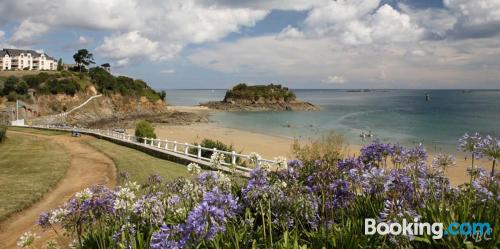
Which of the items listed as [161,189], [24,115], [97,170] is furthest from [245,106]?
[161,189]

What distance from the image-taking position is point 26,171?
18.7 m

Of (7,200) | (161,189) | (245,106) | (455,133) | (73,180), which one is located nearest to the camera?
(161,189)

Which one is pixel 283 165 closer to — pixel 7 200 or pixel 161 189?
pixel 161 189

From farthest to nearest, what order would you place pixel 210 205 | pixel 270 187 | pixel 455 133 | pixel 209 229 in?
pixel 455 133
pixel 270 187
pixel 210 205
pixel 209 229

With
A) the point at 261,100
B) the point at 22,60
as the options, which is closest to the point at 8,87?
the point at 22,60

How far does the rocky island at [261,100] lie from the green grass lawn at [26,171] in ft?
336

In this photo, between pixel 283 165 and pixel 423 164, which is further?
pixel 423 164

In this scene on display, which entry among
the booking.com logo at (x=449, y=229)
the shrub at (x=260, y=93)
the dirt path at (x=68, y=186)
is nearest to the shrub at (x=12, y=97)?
the dirt path at (x=68, y=186)

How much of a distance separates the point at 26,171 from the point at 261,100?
402ft

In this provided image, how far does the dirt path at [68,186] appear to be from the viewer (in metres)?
10.4

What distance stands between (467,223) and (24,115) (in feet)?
246

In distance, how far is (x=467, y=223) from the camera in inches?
156

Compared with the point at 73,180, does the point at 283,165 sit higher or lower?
higher

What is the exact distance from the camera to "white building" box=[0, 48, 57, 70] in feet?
434
